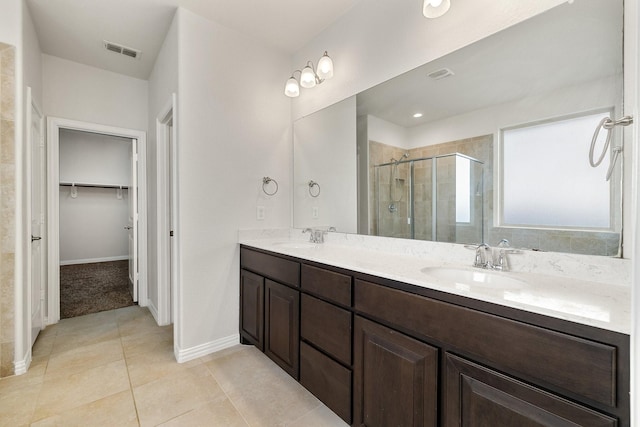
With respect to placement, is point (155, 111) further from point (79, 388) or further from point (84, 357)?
point (79, 388)

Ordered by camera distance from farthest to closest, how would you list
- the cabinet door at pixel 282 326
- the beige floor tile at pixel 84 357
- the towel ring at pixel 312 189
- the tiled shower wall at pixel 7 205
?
the towel ring at pixel 312 189
the beige floor tile at pixel 84 357
the tiled shower wall at pixel 7 205
the cabinet door at pixel 282 326

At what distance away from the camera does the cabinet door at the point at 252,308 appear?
7.10ft

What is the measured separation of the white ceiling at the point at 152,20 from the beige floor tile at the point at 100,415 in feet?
8.82

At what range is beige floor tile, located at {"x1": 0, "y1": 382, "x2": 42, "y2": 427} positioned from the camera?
1.56 meters

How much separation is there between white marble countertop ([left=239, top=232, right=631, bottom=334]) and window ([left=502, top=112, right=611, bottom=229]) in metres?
0.25

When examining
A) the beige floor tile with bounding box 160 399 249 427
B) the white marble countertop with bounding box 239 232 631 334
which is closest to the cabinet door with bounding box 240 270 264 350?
the beige floor tile with bounding box 160 399 249 427

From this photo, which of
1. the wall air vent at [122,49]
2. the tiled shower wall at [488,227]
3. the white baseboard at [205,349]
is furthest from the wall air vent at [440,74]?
the wall air vent at [122,49]

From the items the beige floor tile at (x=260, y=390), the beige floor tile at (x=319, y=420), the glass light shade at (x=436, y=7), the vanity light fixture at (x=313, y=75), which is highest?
the vanity light fixture at (x=313, y=75)

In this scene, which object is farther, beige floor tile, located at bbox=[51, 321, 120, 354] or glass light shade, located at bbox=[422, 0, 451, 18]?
beige floor tile, located at bbox=[51, 321, 120, 354]

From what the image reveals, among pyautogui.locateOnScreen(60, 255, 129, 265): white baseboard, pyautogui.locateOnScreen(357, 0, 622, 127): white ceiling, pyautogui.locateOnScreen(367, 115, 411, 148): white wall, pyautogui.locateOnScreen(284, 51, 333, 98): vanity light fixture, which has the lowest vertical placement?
pyautogui.locateOnScreen(60, 255, 129, 265): white baseboard

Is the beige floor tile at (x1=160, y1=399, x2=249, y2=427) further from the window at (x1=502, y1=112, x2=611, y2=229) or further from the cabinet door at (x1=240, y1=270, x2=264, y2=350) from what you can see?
the window at (x1=502, y1=112, x2=611, y2=229)

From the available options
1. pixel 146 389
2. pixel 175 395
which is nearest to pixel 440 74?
pixel 175 395

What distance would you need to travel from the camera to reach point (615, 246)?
44.1 inches

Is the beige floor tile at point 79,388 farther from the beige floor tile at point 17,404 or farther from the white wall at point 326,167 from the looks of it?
the white wall at point 326,167
